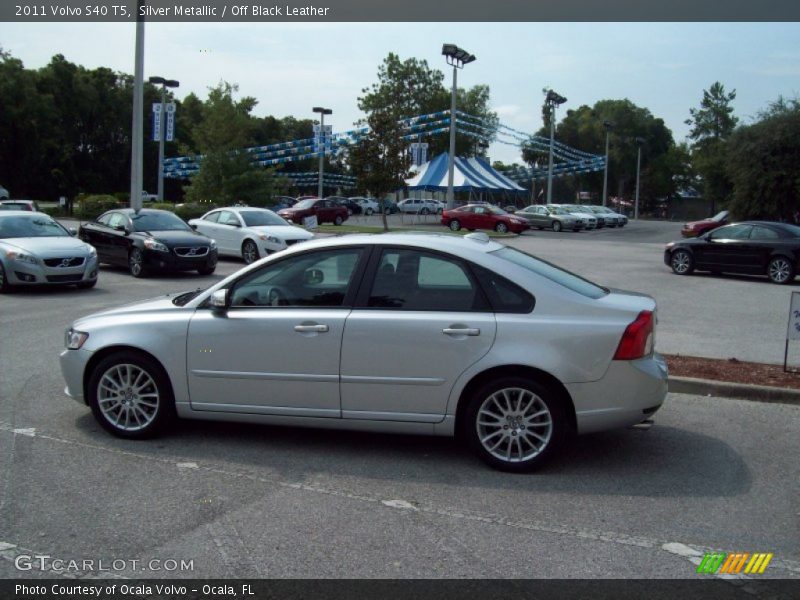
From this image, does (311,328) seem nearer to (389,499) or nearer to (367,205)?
(389,499)

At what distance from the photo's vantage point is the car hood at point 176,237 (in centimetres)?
1781

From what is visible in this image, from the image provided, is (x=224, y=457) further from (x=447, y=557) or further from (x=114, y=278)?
(x=114, y=278)

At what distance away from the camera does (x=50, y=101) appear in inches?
2394

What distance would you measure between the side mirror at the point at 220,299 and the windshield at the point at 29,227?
36.8ft

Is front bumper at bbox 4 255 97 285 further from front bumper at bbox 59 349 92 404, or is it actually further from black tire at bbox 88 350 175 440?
black tire at bbox 88 350 175 440

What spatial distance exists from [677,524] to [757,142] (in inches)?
1478

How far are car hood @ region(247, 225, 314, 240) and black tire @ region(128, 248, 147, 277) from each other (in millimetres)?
3644

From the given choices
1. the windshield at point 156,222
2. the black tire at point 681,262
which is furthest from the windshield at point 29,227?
the black tire at point 681,262

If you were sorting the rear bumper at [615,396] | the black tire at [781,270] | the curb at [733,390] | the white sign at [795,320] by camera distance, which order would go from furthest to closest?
the black tire at [781,270], the white sign at [795,320], the curb at [733,390], the rear bumper at [615,396]

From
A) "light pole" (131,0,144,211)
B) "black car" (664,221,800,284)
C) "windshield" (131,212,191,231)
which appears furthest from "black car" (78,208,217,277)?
"black car" (664,221,800,284)

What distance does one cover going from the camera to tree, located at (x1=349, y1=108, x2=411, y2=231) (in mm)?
41344

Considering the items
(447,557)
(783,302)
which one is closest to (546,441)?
(447,557)

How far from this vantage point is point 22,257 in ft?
48.3

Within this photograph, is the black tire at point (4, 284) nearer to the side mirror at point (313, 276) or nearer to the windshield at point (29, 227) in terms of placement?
the windshield at point (29, 227)
